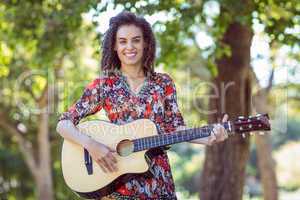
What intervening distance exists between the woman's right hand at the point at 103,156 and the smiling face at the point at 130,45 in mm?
500

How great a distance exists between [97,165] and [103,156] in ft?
0.28

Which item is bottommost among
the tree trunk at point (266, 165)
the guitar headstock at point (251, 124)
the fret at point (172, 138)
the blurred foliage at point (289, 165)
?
the blurred foliage at point (289, 165)

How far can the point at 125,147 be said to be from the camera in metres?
3.41

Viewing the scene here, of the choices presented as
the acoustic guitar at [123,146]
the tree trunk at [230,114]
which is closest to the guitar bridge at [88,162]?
the acoustic guitar at [123,146]

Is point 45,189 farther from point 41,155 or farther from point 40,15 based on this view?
point 40,15

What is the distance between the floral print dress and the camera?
331 centimetres

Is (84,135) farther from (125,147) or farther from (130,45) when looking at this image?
(130,45)

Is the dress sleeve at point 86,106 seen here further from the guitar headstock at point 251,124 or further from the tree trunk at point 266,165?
the tree trunk at point 266,165

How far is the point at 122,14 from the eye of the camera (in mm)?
3588

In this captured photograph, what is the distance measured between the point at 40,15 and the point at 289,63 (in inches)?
214

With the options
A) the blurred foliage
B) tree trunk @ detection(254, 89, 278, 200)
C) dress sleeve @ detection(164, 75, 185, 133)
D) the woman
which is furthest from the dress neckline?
the blurred foliage

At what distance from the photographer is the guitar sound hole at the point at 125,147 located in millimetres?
3377

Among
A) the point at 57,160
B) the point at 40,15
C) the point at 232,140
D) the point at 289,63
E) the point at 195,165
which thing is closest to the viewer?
the point at 232,140

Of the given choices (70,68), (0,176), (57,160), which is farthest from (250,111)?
(0,176)
